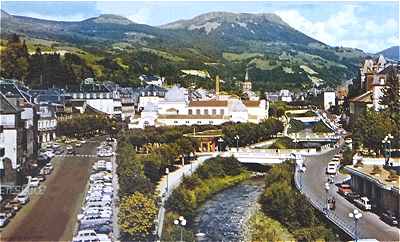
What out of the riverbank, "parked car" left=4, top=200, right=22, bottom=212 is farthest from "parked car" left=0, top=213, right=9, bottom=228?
the riverbank

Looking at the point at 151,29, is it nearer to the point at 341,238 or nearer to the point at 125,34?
the point at 125,34

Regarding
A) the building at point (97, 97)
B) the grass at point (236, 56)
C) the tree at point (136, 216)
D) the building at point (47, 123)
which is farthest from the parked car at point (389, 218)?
the grass at point (236, 56)

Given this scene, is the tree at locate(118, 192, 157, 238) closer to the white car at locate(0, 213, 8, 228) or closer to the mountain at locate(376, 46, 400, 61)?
the white car at locate(0, 213, 8, 228)

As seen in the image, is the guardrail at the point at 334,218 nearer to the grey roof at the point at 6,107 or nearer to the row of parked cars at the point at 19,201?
the row of parked cars at the point at 19,201

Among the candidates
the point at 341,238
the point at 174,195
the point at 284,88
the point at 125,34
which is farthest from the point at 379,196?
the point at 284,88

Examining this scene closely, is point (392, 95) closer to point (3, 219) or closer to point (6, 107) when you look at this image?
point (6, 107)
